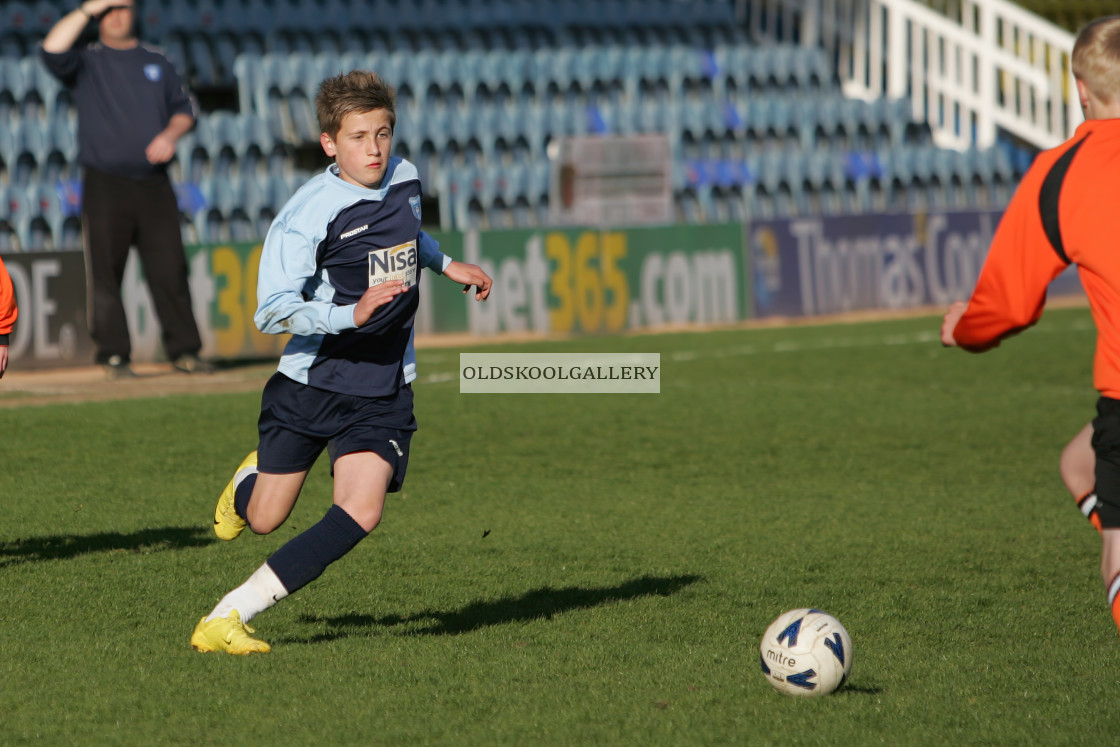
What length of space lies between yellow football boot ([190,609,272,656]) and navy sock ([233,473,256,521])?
442mm

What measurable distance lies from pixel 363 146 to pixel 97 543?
2320 mm

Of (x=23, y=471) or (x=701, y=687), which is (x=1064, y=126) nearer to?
(x=23, y=471)

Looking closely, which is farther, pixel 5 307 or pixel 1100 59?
pixel 5 307

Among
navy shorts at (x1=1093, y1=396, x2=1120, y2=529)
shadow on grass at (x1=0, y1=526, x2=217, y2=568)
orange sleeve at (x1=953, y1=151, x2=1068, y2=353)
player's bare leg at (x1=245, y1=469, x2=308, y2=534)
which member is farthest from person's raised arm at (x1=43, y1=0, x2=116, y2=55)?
navy shorts at (x1=1093, y1=396, x2=1120, y2=529)

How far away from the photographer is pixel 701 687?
3.69 meters

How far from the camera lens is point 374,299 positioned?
12.3ft

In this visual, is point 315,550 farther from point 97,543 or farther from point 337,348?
point 97,543

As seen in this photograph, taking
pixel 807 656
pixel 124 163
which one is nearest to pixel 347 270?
pixel 807 656

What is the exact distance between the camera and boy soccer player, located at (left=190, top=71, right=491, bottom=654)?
3.95 m

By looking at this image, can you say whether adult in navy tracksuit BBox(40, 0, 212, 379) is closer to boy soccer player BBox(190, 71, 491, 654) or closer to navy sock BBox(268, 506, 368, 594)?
boy soccer player BBox(190, 71, 491, 654)

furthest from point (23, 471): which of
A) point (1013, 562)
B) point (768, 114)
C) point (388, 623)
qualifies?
point (768, 114)

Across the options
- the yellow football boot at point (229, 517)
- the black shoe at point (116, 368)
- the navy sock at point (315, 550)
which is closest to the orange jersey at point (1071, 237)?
the navy sock at point (315, 550)

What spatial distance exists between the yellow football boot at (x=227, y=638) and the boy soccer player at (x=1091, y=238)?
2.18 metres

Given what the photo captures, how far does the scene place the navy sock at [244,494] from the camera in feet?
14.1
